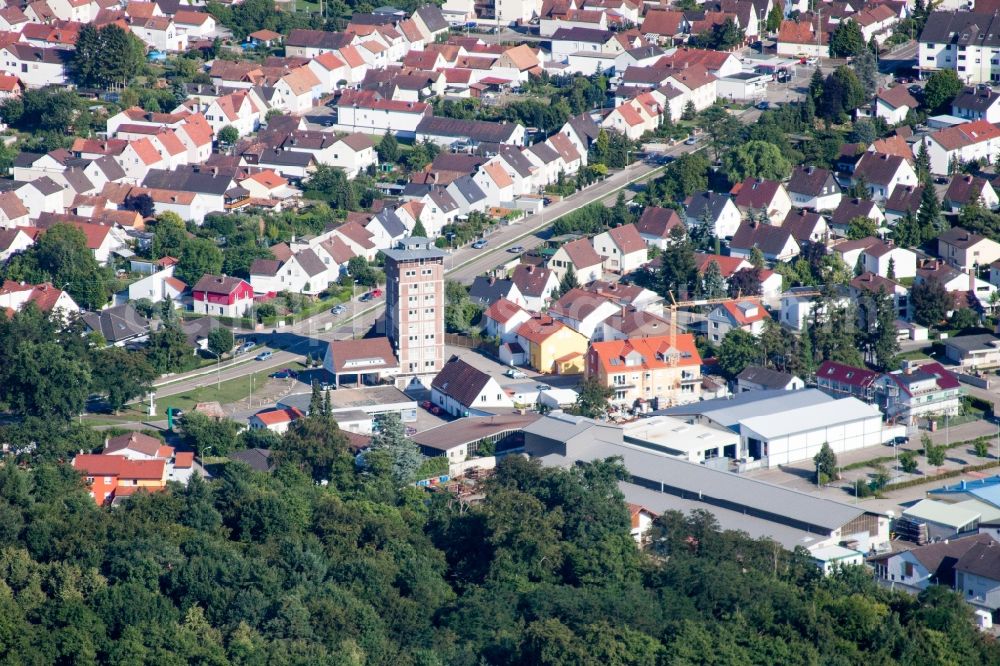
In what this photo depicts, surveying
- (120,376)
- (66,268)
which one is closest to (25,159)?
(66,268)

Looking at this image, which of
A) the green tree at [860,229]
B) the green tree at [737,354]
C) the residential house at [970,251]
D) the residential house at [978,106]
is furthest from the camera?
the residential house at [978,106]

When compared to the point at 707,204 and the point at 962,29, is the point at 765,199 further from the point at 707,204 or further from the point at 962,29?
the point at 962,29

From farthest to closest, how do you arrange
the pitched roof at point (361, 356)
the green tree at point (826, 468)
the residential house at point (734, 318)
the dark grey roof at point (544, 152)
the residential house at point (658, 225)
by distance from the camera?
the dark grey roof at point (544, 152)
the residential house at point (658, 225)
the residential house at point (734, 318)
the pitched roof at point (361, 356)
the green tree at point (826, 468)

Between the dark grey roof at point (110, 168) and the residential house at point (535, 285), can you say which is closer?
the residential house at point (535, 285)

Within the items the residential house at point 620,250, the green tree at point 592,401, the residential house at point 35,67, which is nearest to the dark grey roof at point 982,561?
the green tree at point 592,401

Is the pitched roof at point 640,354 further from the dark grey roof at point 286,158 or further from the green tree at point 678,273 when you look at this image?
the dark grey roof at point 286,158

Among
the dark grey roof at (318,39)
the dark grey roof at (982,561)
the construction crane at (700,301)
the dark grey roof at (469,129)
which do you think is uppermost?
the dark grey roof at (318,39)
